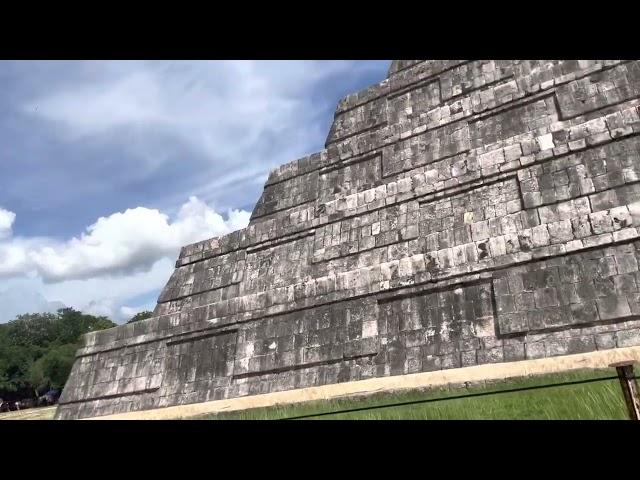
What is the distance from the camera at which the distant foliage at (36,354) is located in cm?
4059

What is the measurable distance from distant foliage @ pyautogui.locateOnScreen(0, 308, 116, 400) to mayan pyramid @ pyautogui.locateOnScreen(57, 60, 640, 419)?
99.7 feet

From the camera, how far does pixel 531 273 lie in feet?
25.6

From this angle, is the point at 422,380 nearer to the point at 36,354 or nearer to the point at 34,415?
the point at 34,415

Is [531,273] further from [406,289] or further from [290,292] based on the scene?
[290,292]

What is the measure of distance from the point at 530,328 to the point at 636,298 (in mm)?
1513

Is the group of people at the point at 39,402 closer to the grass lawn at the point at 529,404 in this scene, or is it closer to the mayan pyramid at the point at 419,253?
the mayan pyramid at the point at 419,253

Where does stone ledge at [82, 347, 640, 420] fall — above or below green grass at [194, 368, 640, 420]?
above

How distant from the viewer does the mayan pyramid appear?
757 cm

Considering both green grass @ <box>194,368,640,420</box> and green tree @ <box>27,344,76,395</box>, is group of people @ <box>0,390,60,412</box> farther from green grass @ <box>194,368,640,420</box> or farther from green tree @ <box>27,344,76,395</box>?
green grass @ <box>194,368,640,420</box>

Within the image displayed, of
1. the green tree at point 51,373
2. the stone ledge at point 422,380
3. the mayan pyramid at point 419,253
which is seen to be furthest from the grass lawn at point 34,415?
the green tree at point 51,373

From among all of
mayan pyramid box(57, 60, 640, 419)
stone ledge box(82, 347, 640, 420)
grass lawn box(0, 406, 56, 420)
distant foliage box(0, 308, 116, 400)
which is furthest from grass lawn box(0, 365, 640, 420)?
distant foliage box(0, 308, 116, 400)

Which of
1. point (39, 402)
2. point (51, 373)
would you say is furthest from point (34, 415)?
point (39, 402)

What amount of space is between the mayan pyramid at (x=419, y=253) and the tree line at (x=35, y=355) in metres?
30.7
